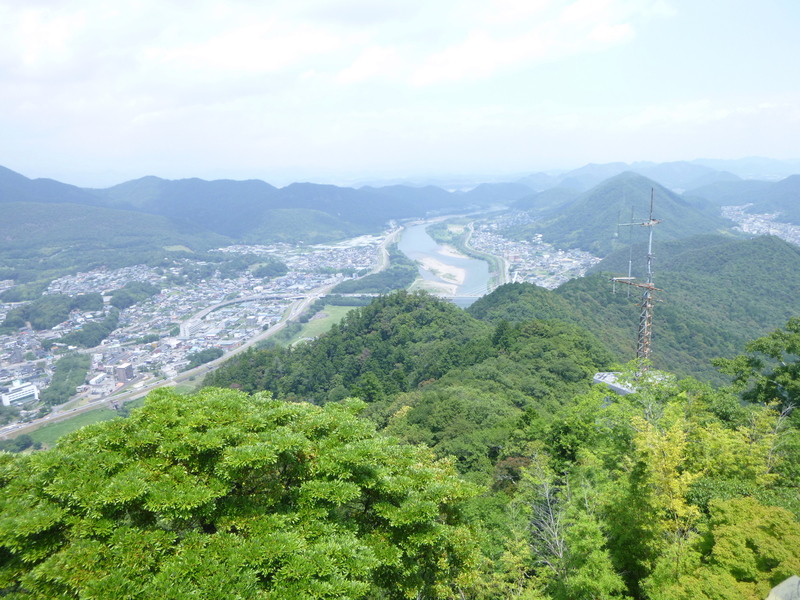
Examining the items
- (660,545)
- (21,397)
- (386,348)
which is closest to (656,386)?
(660,545)

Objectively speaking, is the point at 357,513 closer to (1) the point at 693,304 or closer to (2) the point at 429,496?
(2) the point at 429,496

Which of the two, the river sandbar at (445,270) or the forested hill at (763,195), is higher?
the forested hill at (763,195)

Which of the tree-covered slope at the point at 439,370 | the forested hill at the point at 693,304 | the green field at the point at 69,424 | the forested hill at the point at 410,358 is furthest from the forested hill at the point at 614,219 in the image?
the green field at the point at 69,424

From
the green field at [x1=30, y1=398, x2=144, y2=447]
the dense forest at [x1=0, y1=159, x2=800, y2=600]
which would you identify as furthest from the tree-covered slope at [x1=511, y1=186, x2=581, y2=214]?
the dense forest at [x1=0, y1=159, x2=800, y2=600]

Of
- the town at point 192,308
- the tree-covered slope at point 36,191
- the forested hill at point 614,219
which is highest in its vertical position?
the tree-covered slope at point 36,191

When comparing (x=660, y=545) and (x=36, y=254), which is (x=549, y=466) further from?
(x=36, y=254)

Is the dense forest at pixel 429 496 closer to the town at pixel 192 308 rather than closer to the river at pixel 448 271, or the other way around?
the town at pixel 192 308


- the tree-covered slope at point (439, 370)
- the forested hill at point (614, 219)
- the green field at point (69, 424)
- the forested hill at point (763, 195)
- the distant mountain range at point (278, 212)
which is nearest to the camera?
the tree-covered slope at point (439, 370)
